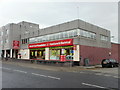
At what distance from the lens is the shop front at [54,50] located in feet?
73.0

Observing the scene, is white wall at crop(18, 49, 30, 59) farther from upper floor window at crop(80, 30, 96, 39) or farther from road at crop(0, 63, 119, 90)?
road at crop(0, 63, 119, 90)

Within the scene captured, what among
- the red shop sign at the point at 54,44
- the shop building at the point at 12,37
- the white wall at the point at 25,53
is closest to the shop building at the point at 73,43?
the red shop sign at the point at 54,44

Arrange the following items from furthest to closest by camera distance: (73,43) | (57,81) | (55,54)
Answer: (55,54) < (73,43) < (57,81)

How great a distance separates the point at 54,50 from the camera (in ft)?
83.2

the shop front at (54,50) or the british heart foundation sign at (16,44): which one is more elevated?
the british heart foundation sign at (16,44)

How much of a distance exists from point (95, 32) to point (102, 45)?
3.59 metres

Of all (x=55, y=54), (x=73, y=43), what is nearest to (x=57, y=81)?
(x=73, y=43)

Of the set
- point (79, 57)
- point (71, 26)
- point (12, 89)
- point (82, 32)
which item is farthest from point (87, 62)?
point (12, 89)

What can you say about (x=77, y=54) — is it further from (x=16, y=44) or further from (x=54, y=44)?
(x=16, y=44)

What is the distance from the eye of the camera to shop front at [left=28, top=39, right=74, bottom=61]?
73.0 ft

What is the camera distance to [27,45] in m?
33.5

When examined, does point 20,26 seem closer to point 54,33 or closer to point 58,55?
point 54,33

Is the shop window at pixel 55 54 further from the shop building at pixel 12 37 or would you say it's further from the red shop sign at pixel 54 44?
the shop building at pixel 12 37

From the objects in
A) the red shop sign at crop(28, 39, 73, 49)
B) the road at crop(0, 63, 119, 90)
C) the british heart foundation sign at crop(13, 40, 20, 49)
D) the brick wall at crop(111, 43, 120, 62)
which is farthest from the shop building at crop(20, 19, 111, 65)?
the road at crop(0, 63, 119, 90)
